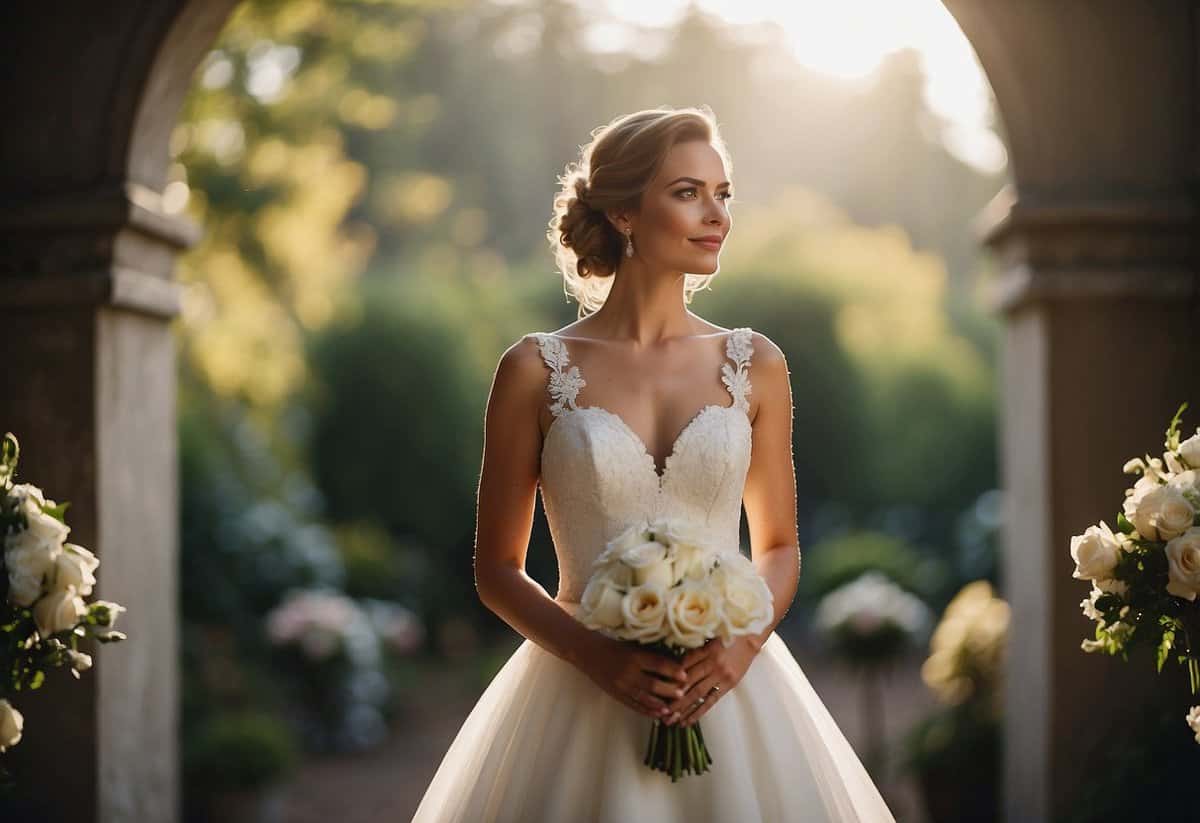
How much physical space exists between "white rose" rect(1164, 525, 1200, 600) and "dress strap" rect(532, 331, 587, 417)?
1.44 m

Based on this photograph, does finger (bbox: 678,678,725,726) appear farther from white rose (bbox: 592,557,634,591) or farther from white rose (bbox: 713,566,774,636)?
white rose (bbox: 592,557,634,591)

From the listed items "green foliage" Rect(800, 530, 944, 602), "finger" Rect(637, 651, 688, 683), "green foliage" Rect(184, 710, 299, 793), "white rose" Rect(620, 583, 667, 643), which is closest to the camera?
"white rose" Rect(620, 583, 667, 643)

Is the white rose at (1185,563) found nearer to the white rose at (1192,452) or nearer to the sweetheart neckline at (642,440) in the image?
the white rose at (1192,452)

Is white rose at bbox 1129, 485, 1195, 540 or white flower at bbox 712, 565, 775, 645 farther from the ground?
white rose at bbox 1129, 485, 1195, 540

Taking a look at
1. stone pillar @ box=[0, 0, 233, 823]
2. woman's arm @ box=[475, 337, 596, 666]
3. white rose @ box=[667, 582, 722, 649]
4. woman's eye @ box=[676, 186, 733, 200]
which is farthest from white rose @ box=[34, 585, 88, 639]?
woman's eye @ box=[676, 186, 733, 200]

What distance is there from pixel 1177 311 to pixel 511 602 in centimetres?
276

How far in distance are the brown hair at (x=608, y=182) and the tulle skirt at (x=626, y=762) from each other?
37.0 inches

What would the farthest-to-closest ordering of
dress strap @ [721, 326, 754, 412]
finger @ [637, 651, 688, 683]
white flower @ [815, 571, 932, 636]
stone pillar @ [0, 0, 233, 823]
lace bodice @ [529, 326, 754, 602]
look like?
white flower @ [815, 571, 932, 636]
stone pillar @ [0, 0, 233, 823]
dress strap @ [721, 326, 754, 412]
lace bodice @ [529, 326, 754, 602]
finger @ [637, 651, 688, 683]

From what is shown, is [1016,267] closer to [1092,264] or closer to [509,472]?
[1092,264]

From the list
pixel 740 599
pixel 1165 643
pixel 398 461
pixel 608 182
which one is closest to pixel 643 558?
pixel 740 599

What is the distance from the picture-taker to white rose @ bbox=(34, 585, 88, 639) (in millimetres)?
2797

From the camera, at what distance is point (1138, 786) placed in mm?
4102

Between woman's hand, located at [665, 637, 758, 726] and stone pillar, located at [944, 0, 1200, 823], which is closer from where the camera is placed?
woman's hand, located at [665, 637, 758, 726]

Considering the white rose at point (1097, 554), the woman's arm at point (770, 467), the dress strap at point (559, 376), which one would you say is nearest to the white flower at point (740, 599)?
the woman's arm at point (770, 467)
